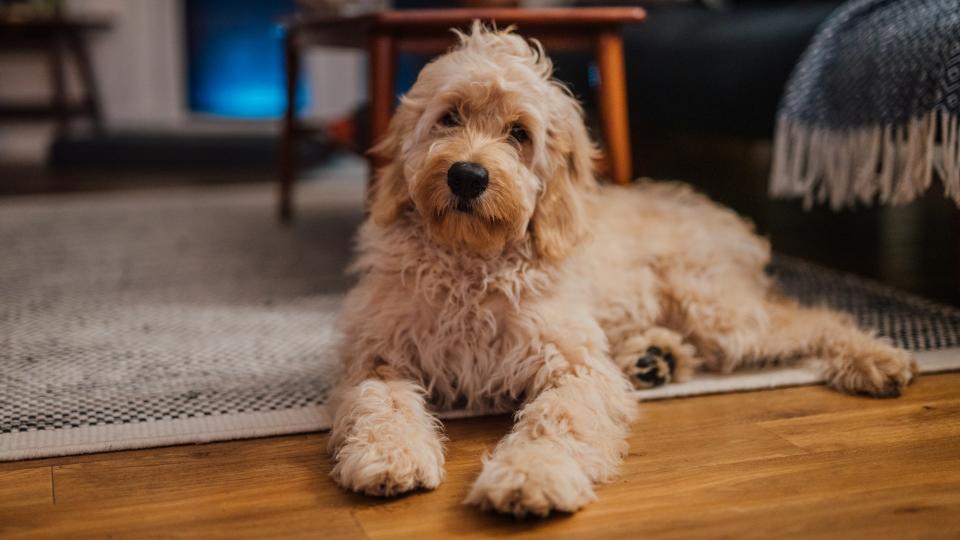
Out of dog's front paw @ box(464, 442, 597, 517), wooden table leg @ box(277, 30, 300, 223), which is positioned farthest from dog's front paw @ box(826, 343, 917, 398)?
wooden table leg @ box(277, 30, 300, 223)

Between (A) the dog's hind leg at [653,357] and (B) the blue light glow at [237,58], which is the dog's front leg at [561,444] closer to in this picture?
(A) the dog's hind leg at [653,357]

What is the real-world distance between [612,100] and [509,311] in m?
1.12

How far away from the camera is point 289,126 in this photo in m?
4.16

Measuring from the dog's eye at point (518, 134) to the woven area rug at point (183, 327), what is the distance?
563mm

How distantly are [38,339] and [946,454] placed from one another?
6.98 ft

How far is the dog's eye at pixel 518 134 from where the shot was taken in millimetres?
1781

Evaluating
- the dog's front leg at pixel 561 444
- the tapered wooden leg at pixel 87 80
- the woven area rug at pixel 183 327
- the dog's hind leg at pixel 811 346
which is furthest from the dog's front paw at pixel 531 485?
the tapered wooden leg at pixel 87 80

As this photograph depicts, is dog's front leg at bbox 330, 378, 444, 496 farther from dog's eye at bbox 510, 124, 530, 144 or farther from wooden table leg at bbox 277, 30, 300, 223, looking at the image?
wooden table leg at bbox 277, 30, 300, 223

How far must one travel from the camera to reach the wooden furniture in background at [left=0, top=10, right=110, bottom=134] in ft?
23.6

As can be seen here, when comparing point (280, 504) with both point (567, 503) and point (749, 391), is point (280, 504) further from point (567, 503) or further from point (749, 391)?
point (749, 391)

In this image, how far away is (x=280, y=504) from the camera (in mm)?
1448

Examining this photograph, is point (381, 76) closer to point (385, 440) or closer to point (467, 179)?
point (467, 179)

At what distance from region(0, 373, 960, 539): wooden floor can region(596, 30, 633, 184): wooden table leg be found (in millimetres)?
1064

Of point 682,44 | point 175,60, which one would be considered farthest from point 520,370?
Result: point 175,60
